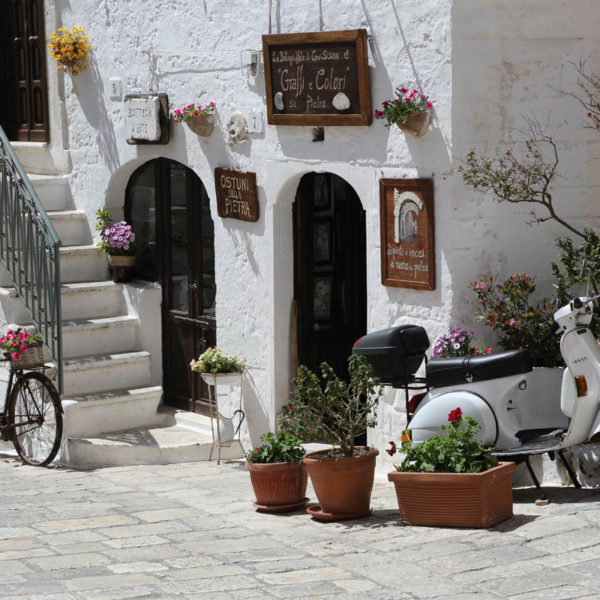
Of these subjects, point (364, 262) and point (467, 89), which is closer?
point (467, 89)

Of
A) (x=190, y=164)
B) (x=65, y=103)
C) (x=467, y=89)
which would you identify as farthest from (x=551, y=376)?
(x=65, y=103)

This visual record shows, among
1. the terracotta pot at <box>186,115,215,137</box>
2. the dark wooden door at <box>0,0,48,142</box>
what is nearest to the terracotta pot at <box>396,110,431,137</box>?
the terracotta pot at <box>186,115,215,137</box>

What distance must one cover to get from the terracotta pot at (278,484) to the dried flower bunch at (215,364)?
1857 millimetres

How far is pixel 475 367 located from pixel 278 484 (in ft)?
4.75

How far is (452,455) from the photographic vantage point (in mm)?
7254

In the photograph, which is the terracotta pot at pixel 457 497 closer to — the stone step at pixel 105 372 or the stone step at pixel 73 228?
the stone step at pixel 105 372

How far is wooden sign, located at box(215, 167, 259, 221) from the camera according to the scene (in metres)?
9.88

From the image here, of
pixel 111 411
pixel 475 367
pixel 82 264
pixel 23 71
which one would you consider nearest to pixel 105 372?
pixel 111 411

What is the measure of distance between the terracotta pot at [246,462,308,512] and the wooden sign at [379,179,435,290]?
5.07 ft

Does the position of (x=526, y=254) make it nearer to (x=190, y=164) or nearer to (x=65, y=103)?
(x=190, y=164)

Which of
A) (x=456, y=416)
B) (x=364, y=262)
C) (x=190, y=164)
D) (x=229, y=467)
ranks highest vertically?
(x=190, y=164)

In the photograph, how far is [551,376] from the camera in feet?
26.6

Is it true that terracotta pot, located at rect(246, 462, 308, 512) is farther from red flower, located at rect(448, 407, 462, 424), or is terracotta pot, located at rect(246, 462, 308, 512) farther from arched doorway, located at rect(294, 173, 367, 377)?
arched doorway, located at rect(294, 173, 367, 377)

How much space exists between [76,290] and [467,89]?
429 cm
